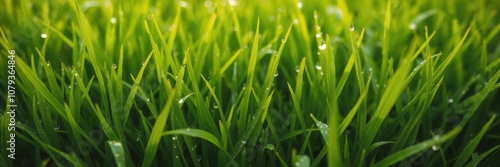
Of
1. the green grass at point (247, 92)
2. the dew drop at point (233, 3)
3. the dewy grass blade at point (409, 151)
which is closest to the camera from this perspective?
the dewy grass blade at point (409, 151)

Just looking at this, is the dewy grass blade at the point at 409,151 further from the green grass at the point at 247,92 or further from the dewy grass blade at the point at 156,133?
the dewy grass blade at the point at 156,133

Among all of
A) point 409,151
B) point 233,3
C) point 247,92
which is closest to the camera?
point 409,151

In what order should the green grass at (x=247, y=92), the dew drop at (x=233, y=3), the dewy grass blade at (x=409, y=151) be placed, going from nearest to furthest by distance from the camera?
the dewy grass blade at (x=409, y=151) < the green grass at (x=247, y=92) < the dew drop at (x=233, y=3)

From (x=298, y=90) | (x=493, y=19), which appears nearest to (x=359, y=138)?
(x=298, y=90)

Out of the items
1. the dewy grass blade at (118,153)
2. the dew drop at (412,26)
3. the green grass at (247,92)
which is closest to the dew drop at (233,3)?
the green grass at (247,92)

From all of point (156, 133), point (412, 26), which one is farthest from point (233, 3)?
point (156, 133)

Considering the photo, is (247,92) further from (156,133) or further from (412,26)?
(412,26)

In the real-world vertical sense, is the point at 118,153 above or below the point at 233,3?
below

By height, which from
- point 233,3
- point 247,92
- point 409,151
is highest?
point 233,3

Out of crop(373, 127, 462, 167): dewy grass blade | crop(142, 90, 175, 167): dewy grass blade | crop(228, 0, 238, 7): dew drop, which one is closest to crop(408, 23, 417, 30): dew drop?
crop(228, 0, 238, 7): dew drop
